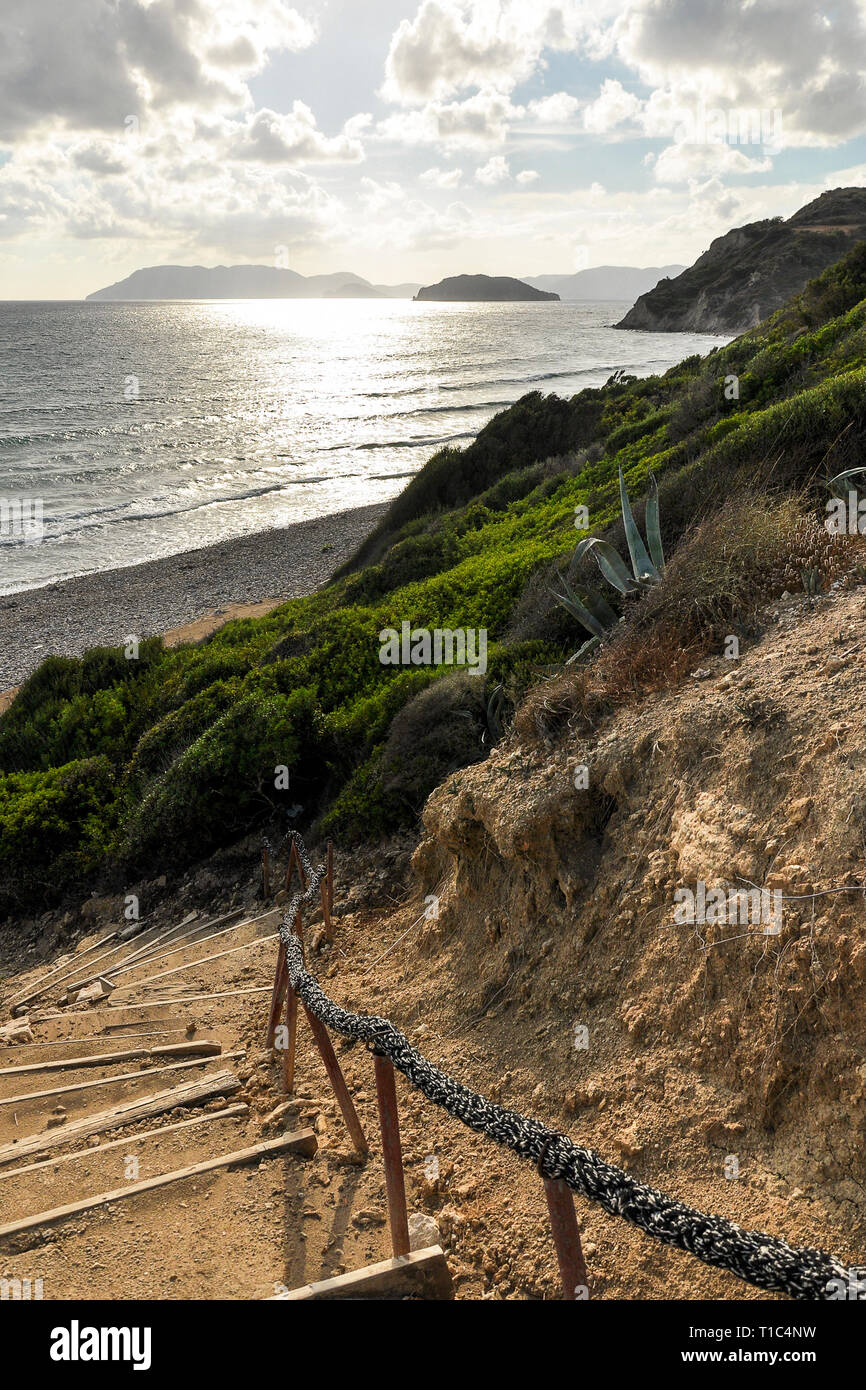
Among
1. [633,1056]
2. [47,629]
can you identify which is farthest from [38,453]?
[633,1056]

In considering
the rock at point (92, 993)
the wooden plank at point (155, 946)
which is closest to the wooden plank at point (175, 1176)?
the rock at point (92, 993)

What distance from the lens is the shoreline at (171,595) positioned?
907 inches

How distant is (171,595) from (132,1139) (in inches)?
936

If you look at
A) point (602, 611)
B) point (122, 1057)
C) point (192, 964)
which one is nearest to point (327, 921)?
point (192, 964)

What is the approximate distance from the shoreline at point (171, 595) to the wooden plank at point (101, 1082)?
15147 mm

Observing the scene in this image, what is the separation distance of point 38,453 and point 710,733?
2026 inches

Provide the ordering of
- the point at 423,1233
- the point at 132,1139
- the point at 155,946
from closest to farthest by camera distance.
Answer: the point at 423,1233 → the point at 132,1139 → the point at 155,946

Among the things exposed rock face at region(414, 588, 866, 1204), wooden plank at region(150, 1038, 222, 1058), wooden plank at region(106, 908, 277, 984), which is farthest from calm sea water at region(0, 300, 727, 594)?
exposed rock face at region(414, 588, 866, 1204)

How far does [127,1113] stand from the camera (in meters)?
4.64

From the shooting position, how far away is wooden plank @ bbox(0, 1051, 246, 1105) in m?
5.04

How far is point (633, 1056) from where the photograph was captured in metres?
4.00

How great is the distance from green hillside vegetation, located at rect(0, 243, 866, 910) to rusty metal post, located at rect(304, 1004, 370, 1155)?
10.1ft

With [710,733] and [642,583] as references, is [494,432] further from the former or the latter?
[710,733]

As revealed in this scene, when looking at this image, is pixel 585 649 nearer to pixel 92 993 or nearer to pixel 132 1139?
pixel 132 1139
